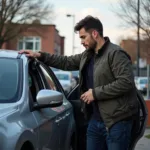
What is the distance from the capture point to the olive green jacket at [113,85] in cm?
409

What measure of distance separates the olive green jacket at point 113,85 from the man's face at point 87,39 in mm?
90

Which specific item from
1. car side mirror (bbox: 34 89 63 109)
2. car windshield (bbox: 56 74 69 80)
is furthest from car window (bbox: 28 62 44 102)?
car windshield (bbox: 56 74 69 80)

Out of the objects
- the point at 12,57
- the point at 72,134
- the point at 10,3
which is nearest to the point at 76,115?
the point at 72,134

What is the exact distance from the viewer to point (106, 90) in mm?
4109

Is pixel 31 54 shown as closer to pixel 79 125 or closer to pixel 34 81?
pixel 34 81

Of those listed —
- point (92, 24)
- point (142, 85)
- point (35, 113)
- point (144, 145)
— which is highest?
point (92, 24)

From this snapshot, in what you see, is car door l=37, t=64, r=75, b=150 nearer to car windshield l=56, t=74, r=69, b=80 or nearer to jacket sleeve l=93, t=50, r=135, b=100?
jacket sleeve l=93, t=50, r=135, b=100

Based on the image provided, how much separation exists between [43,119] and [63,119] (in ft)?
2.42

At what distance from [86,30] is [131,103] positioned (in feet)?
2.49

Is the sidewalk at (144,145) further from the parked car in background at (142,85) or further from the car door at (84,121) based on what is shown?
the parked car in background at (142,85)

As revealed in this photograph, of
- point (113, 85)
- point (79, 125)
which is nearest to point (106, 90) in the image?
point (113, 85)

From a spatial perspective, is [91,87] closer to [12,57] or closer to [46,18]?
[12,57]

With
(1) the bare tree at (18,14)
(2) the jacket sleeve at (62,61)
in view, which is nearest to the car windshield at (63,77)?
(1) the bare tree at (18,14)

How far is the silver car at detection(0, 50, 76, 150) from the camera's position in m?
3.75
